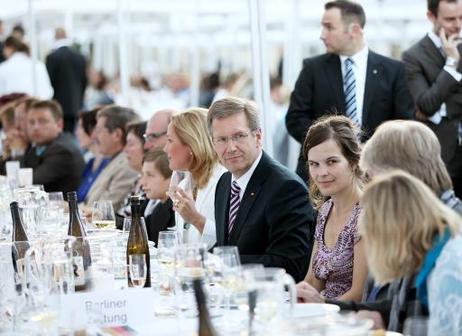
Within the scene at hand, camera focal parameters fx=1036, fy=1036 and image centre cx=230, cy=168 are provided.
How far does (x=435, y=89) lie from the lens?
6281 millimetres

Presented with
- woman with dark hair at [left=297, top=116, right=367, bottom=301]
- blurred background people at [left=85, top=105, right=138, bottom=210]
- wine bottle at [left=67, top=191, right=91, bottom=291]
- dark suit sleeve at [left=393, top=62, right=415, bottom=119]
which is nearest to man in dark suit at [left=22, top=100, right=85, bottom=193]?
blurred background people at [left=85, top=105, right=138, bottom=210]

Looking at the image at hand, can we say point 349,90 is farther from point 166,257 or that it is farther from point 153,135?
point 166,257

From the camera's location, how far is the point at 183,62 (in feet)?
82.9

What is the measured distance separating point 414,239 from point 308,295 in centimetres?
88

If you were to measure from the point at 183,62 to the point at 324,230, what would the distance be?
840 inches

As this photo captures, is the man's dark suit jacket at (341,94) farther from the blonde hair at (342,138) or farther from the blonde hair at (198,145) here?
the blonde hair at (342,138)

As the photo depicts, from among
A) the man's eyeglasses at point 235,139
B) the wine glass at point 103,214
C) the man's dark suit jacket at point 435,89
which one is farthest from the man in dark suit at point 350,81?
the man's eyeglasses at point 235,139

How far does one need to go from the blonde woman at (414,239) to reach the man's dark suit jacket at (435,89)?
11.8ft

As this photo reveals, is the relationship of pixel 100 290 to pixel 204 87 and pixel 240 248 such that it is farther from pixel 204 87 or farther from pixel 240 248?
pixel 204 87

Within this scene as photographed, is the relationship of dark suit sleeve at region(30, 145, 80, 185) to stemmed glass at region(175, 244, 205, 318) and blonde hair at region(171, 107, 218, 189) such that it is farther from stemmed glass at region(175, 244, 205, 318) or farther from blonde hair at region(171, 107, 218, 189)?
stemmed glass at region(175, 244, 205, 318)

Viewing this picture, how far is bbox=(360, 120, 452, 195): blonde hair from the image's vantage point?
10.5 feet

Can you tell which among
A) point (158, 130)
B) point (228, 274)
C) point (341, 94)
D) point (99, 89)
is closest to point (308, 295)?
point (228, 274)

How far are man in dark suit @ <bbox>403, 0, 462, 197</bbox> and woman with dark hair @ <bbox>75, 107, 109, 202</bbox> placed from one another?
224cm

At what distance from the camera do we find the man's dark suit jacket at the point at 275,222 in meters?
4.26
